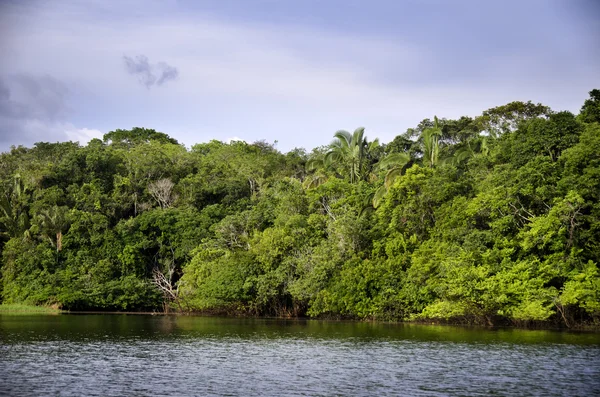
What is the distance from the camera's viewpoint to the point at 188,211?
63750mm

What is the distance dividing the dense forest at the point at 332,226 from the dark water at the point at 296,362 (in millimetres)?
4264

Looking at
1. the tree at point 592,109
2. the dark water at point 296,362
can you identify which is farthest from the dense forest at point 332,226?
the dark water at point 296,362

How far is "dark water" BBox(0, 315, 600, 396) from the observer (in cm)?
2228

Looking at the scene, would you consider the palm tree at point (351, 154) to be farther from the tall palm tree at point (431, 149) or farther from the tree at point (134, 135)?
the tree at point (134, 135)

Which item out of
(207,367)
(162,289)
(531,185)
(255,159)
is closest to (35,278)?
(162,289)

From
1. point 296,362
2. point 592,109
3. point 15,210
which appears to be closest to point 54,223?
point 15,210

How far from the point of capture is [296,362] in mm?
28172

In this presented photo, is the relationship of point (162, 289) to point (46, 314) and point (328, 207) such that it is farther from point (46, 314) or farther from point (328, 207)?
point (328, 207)

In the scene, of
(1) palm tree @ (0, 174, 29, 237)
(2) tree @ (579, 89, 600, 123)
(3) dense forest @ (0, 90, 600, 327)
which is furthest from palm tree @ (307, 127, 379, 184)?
(1) palm tree @ (0, 174, 29, 237)

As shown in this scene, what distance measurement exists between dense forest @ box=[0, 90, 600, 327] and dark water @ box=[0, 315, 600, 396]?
4264 millimetres

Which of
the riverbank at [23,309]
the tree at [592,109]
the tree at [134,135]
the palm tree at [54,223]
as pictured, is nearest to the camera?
the tree at [592,109]

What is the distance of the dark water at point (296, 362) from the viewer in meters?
22.3

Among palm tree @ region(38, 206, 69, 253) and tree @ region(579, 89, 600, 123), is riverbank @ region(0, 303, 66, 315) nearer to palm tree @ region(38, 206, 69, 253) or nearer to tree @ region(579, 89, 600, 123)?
palm tree @ region(38, 206, 69, 253)

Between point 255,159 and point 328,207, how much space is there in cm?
2122
